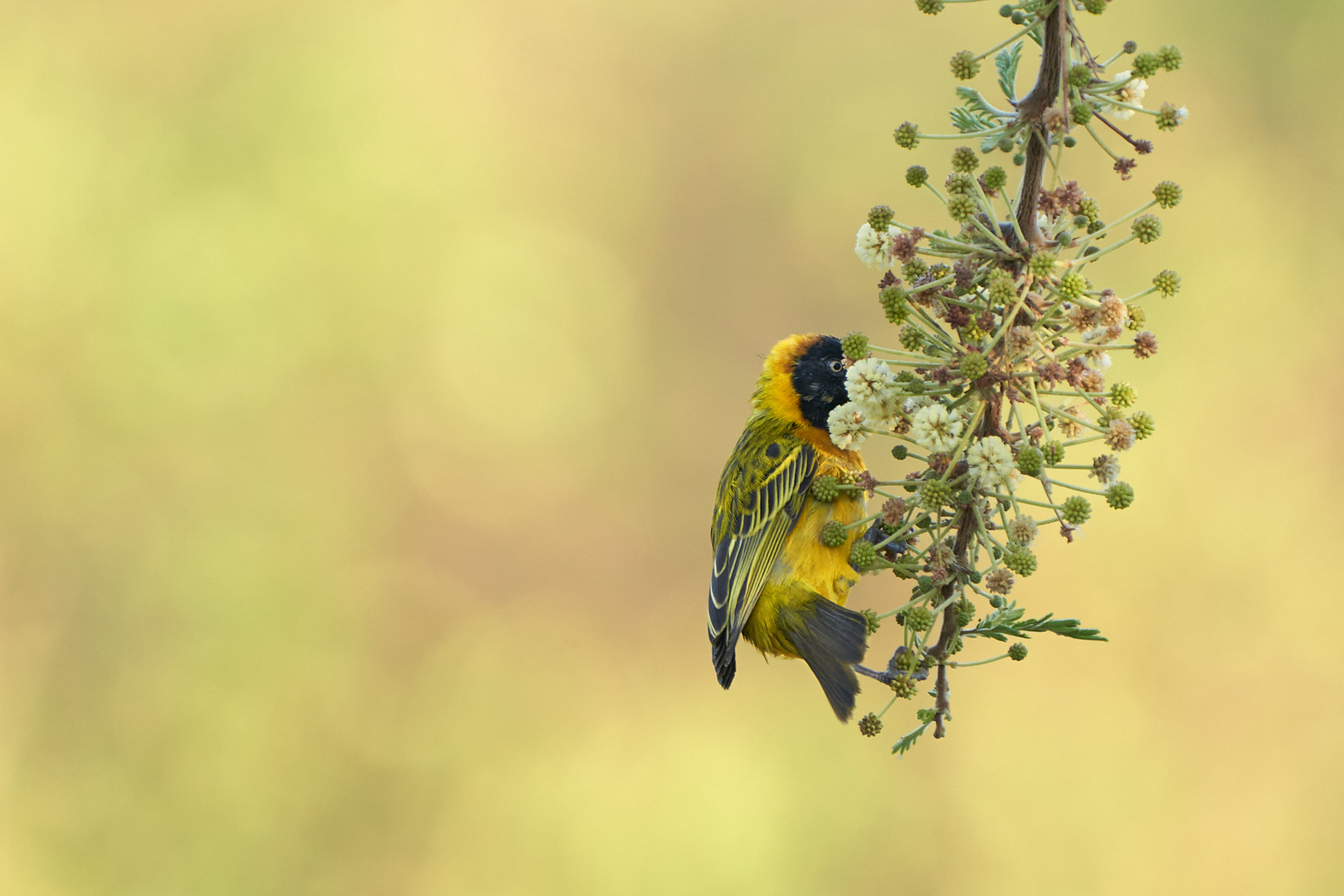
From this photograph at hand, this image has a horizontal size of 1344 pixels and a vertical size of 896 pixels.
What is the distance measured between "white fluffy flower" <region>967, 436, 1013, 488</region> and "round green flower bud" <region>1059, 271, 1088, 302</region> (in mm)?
328

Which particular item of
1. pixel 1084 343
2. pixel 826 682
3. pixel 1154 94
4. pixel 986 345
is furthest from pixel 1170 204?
pixel 1154 94

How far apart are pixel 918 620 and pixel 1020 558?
25 centimetres

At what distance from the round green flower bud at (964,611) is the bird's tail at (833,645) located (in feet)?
2.81

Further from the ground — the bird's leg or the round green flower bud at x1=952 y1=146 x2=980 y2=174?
the round green flower bud at x1=952 y1=146 x2=980 y2=174

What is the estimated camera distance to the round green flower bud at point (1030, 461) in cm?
217

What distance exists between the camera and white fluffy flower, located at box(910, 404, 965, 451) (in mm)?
2330

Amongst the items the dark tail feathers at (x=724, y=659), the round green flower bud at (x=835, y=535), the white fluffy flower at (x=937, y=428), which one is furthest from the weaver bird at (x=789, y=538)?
the white fluffy flower at (x=937, y=428)

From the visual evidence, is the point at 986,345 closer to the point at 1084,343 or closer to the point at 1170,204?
the point at 1084,343

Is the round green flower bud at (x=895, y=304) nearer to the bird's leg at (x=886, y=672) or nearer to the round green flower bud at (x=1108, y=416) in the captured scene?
the round green flower bud at (x=1108, y=416)

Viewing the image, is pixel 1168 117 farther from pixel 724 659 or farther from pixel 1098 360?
pixel 724 659

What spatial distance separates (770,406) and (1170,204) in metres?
2.64

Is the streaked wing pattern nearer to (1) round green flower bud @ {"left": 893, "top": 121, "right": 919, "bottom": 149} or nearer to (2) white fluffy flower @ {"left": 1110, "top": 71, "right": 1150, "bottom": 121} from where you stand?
(1) round green flower bud @ {"left": 893, "top": 121, "right": 919, "bottom": 149}

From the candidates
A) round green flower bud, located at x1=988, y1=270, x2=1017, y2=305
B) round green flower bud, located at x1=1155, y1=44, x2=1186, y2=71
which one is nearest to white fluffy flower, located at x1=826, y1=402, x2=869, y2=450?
round green flower bud, located at x1=988, y1=270, x2=1017, y2=305

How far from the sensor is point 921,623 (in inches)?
90.9
